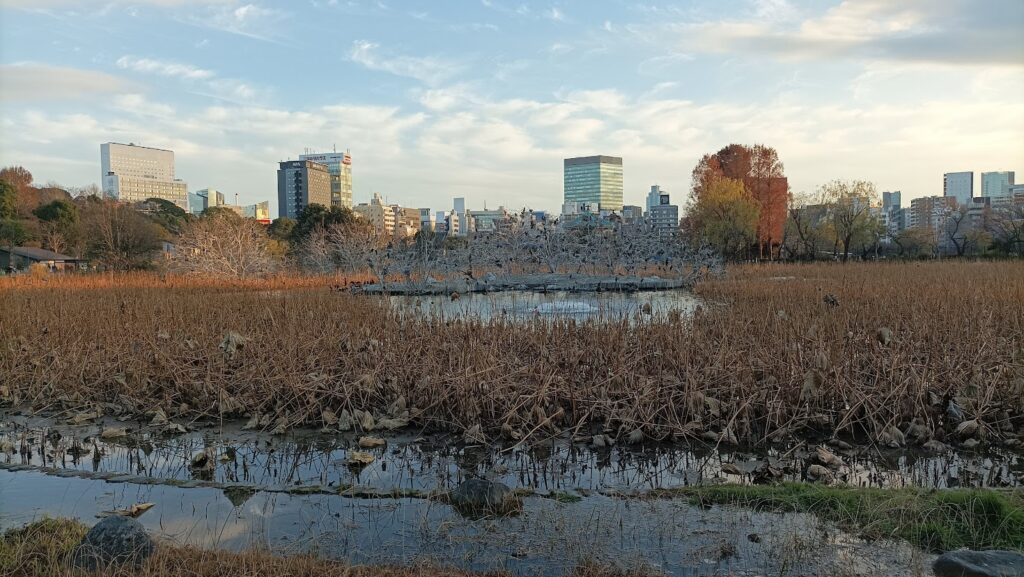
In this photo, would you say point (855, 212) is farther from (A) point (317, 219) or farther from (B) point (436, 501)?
(B) point (436, 501)

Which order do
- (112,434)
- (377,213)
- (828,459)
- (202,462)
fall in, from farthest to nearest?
(377,213) < (112,434) < (202,462) < (828,459)

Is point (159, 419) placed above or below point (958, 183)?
below

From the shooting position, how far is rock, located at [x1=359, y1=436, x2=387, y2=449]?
5844 millimetres

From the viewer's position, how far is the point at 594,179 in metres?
168

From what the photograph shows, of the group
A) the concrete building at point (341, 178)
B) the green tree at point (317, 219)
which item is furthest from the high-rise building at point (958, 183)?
the green tree at point (317, 219)

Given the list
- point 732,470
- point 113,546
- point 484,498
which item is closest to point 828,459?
point 732,470

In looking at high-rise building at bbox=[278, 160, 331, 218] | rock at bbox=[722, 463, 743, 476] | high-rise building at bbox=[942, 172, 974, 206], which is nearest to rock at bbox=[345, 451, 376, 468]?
rock at bbox=[722, 463, 743, 476]

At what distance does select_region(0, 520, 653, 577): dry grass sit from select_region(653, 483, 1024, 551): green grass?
4.41 ft

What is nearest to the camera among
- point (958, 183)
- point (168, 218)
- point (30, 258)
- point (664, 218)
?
point (30, 258)

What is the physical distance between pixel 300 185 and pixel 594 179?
73.5 metres

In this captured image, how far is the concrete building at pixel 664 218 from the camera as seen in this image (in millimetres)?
29339

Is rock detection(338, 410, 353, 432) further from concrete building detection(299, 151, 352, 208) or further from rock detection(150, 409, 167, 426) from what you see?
concrete building detection(299, 151, 352, 208)

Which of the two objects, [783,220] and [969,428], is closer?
[969,428]

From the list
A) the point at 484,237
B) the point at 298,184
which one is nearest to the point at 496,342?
the point at 484,237
